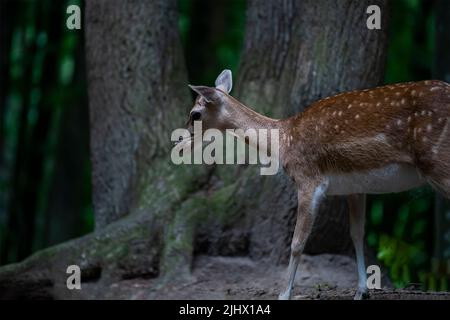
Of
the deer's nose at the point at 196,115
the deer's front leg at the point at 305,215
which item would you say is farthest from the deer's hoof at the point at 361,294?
the deer's nose at the point at 196,115

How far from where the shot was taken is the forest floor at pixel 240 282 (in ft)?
29.4

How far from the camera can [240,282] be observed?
9266 millimetres

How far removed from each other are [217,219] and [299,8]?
2.41 metres

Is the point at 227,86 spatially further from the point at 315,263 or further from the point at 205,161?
the point at 315,263

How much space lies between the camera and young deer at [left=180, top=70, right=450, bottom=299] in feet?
23.7

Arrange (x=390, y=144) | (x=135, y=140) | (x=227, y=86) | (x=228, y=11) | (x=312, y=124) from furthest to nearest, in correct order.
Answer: (x=228, y=11), (x=135, y=140), (x=227, y=86), (x=312, y=124), (x=390, y=144)

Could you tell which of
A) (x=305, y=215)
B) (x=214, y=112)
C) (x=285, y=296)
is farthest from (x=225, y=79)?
(x=285, y=296)

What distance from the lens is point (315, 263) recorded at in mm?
9453

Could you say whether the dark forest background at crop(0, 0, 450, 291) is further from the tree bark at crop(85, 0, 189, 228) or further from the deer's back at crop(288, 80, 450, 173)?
the deer's back at crop(288, 80, 450, 173)

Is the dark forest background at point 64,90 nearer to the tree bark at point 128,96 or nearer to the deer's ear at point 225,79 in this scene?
the tree bark at point 128,96

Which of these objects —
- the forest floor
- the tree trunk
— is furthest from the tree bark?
the forest floor

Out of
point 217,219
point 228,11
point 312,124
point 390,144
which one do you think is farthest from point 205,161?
point 228,11

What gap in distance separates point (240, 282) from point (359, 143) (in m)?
2.37

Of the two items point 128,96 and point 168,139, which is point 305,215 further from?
point 128,96
